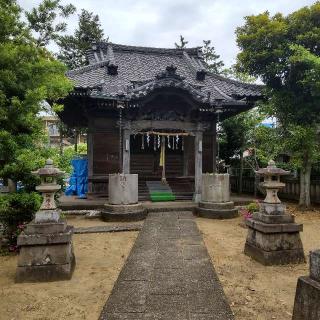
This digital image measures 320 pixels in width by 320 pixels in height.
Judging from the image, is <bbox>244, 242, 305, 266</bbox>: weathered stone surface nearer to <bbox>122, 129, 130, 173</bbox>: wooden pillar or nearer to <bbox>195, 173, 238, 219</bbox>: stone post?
<bbox>195, 173, 238, 219</bbox>: stone post

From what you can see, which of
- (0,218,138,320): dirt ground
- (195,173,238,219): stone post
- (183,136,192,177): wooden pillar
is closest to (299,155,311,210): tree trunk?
(195,173,238,219): stone post

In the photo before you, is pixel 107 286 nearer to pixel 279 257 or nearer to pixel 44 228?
pixel 44 228

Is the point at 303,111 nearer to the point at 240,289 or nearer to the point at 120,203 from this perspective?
the point at 120,203

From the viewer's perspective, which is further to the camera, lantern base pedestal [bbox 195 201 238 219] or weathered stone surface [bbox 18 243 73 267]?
lantern base pedestal [bbox 195 201 238 219]

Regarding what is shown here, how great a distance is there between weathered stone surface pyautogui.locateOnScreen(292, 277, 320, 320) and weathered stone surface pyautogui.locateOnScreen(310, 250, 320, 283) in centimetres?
5

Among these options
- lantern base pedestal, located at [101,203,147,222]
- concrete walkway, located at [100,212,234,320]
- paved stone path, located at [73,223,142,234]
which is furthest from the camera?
lantern base pedestal, located at [101,203,147,222]

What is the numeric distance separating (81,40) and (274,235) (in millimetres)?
27059

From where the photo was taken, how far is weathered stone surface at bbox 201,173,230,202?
12086 mm

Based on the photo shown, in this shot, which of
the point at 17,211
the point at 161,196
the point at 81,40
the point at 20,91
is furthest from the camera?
the point at 81,40

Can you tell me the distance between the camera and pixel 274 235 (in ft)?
20.9

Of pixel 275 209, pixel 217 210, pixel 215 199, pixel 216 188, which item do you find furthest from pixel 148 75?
pixel 275 209

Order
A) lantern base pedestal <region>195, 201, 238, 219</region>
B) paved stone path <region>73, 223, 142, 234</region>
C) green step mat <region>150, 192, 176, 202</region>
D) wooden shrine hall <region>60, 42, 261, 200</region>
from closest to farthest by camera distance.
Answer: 1. paved stone path <region>73, 223, 142, 234</region>
2. lantern base pedestal <region>195, 201, 238, 219</region>
3. wooden shrine hall <region>60, 42, 261, 200</region>
4. green step mat <region>150, 192, 176, 202</region>

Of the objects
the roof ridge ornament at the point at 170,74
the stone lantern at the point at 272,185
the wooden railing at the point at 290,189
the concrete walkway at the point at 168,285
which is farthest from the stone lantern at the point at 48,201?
the wooden railing at the point at 290,189

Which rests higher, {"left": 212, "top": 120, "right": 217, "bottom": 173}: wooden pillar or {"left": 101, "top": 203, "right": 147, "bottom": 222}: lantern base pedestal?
{"left": 212, "top": 120, "right": 217, "bottom": 173}: wooden pillar
